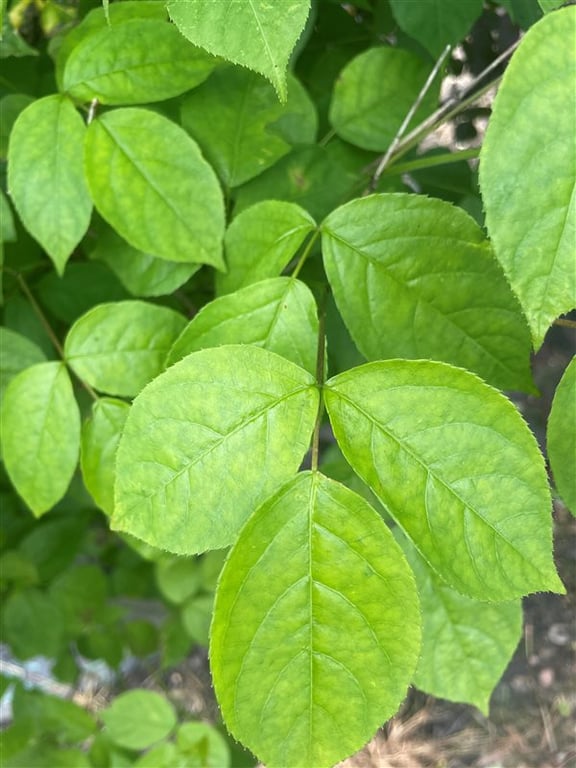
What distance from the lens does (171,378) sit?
0.60 metres

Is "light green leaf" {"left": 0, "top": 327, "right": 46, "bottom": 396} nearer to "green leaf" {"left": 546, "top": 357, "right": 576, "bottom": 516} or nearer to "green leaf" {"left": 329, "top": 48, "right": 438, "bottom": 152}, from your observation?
"green leaf" {"left": 329, "top": 48, "right": 438, "bottom": 152}

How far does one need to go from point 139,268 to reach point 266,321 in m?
0.27

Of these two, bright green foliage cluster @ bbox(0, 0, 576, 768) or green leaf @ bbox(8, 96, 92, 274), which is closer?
bright green foliage cluster @ bbox(0, 0, 576, 768)

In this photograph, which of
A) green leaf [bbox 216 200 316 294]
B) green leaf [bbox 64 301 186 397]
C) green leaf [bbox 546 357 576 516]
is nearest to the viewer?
green leaf [bbox 546 357 576 516]

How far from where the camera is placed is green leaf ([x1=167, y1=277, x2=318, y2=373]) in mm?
704

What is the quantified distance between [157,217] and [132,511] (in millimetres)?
355

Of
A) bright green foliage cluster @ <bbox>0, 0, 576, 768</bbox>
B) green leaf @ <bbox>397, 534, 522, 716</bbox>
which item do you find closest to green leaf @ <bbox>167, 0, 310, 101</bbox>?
bright green foliage cluster @ <bbox>0, 0, 576, 768</bbox>

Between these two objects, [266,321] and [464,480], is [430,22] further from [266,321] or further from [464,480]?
[464,480]

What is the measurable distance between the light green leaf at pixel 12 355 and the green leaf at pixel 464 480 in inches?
20.7

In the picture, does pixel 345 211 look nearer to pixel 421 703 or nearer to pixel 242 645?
pixel 242 645

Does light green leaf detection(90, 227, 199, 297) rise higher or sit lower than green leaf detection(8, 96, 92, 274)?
lower

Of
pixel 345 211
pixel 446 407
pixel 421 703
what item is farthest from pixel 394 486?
pixel 421 703

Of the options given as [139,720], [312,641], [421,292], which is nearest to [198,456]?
[312,641]

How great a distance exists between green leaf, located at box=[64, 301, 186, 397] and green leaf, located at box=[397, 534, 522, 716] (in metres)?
0.37
